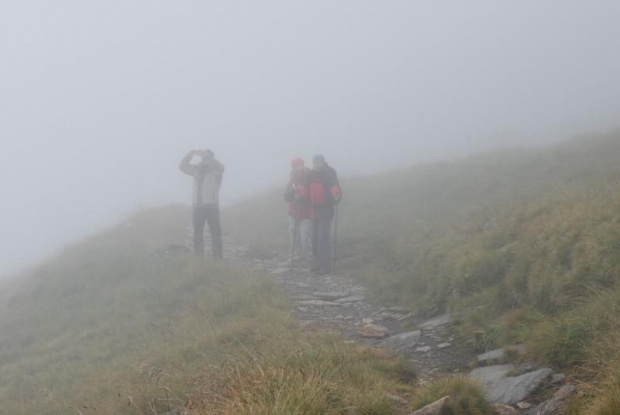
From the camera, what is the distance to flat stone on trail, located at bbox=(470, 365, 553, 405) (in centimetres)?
602

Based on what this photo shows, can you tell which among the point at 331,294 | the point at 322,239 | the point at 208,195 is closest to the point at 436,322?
the point at 331,294

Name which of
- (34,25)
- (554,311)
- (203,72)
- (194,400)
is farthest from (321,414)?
(34,25)

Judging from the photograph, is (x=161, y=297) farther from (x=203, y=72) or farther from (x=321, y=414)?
(x=203, y=72)

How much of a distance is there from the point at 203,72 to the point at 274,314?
101431 millimetres

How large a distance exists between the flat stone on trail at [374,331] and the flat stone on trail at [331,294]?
251cm

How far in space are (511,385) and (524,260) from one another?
2.88m

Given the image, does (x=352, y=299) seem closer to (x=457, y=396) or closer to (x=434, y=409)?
(x=457, y=396)

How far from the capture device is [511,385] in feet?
20.5

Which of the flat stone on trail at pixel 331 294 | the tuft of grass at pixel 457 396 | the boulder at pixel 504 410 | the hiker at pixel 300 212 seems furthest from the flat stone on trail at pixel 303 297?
the boulder at pixel 504 410

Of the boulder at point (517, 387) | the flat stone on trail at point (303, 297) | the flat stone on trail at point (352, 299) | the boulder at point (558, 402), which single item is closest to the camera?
the boulder at point (558, 402)

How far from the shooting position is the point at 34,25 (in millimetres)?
144375

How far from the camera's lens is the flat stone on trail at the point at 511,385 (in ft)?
19.7

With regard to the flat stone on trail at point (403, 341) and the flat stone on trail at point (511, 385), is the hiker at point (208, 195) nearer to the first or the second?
the flat stone on trail at point (403, 341)

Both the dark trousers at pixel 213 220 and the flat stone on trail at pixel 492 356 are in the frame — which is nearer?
the flat stone on trail at pixel 492 356
